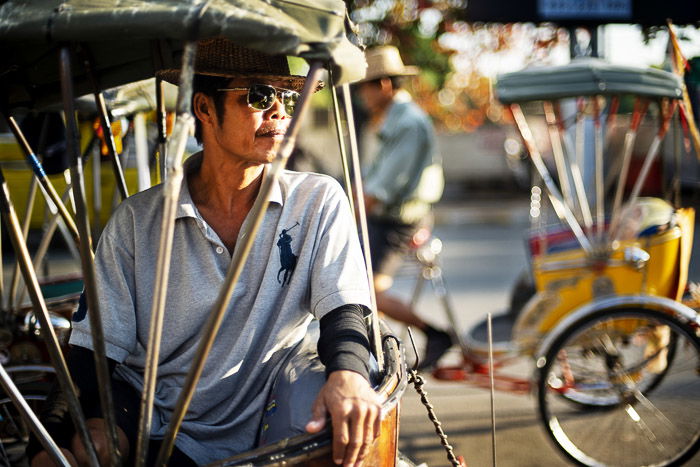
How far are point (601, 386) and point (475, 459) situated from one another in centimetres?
66

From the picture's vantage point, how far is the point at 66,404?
1819 mm

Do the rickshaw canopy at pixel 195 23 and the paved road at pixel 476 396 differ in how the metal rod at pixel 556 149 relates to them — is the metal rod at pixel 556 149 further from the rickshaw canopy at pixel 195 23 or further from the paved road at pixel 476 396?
the rickshaw canopy at pixel 195 23

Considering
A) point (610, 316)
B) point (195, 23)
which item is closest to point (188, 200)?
point (195, 23)

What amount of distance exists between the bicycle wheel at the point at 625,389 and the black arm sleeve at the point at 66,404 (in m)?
1.96

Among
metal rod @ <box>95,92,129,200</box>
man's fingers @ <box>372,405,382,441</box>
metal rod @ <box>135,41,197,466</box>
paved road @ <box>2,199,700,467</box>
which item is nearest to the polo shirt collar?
metal rod @ <box>95,92,129,200</box>

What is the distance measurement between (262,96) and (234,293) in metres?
0.50

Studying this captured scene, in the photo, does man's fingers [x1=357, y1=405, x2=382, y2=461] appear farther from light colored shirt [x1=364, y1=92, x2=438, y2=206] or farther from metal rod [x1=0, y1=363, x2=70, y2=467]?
light colored shirt [x1=364, y1=92, x2=438, y2=206]

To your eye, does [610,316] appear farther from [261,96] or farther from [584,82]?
[261,96]

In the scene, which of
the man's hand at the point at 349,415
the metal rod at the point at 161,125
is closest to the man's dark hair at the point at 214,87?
the metal rod at the point at 161,125

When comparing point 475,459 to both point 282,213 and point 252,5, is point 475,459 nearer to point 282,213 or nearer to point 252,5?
point 282,213

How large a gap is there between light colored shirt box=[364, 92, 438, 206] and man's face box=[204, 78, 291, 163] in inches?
86.4

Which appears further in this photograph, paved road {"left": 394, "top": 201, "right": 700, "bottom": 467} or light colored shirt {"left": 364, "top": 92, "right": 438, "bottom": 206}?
light colored shirt {"left": 364, "top": 92, "right": 438, "bottom": 206}

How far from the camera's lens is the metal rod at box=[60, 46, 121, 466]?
Result: 150 centimetres

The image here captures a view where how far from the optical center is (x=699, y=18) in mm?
4844
